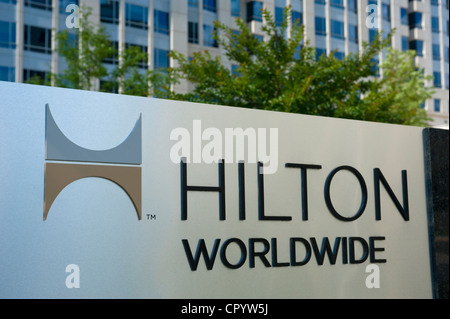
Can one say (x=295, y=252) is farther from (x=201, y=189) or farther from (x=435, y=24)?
(x=435, y=24)

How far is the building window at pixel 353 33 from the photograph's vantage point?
4166cm

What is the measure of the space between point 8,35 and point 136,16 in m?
7.16

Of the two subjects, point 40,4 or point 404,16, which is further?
point 404,16

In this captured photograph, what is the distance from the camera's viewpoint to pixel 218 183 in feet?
21.5

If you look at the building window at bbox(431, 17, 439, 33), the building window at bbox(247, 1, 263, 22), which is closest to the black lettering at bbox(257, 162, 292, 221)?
the building window at bbox(247, 1, 263, 22)

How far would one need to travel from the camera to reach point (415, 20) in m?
46.9

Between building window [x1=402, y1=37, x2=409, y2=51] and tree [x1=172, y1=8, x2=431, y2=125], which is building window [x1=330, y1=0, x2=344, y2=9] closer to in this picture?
building window [x1=402, y1=37, x2=409, y2=51]

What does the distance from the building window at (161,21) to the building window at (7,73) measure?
8551 millimetres

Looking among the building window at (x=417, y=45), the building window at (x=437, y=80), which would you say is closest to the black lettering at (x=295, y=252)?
the building window at (x=417, y=45)

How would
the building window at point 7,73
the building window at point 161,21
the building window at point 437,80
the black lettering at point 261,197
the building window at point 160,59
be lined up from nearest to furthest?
the black lettering at point 261,197
the building window at point 7,73
the building window at point 160,59
the building window at point 161,21
the building window at point 437,80

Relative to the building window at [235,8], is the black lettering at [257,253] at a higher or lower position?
lower

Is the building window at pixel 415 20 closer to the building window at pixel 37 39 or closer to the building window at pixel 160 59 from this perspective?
the building window at pixel 160 59

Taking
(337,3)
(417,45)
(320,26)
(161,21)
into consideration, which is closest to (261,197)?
(161,21)

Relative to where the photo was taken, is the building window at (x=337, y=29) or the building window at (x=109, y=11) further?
the building window at (x=337, y=29)
